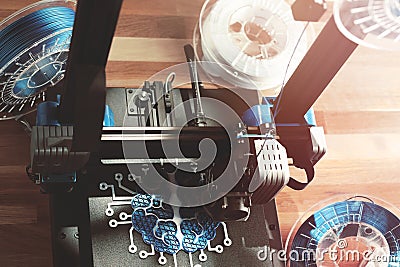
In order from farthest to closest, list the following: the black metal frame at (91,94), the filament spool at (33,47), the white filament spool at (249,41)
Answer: the white filament spool at (249,41) < the filament spool at (33,47) < the black metal frame at (91,94)

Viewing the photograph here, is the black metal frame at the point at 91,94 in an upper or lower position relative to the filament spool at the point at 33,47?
lower

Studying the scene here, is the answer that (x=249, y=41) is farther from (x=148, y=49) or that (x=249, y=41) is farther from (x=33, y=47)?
(x=33, y=47)

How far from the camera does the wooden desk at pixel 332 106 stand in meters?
1.85

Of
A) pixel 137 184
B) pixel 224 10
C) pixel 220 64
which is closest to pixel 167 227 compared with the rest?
pixel 137 184

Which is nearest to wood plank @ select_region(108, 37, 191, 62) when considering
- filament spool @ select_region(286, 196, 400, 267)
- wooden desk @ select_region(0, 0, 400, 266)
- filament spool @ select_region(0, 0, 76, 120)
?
wooden desk @ select_region(0, 0, 400, 266)

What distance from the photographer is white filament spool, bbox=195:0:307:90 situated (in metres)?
1.77

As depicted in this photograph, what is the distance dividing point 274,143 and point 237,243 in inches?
8.9

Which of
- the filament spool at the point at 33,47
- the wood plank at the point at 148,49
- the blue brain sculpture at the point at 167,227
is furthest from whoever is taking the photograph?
the wood plank at the point at 148,49

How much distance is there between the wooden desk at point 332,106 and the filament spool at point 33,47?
0.71 feet

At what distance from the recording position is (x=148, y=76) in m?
1.90

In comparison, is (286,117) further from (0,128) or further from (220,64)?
(0,128)

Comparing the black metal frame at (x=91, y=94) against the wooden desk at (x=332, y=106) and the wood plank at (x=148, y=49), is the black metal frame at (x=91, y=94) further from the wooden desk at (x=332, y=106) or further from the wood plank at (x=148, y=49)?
the wood plank at (x=148, y=49)

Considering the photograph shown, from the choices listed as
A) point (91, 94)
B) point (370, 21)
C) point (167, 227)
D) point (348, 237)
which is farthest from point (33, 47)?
point (348, 237)

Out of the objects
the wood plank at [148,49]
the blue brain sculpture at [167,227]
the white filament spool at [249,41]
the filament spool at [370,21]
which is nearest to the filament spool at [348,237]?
the blue brain sculpture at [167,227]
